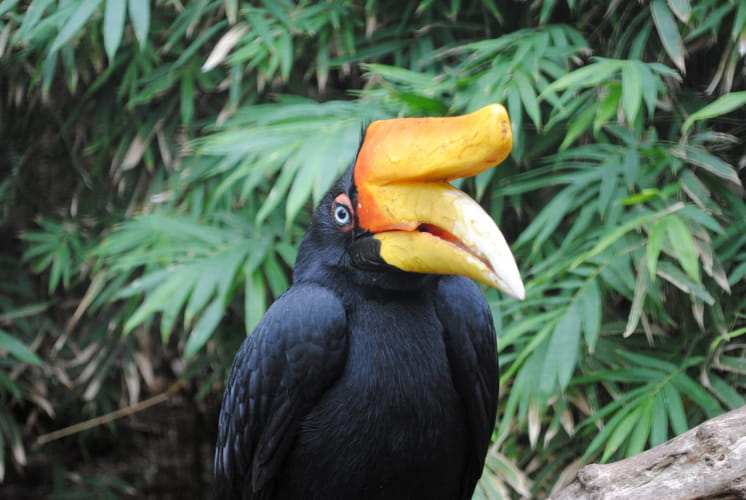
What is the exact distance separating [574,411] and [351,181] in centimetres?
114

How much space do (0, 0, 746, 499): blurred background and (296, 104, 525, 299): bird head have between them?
0.34m

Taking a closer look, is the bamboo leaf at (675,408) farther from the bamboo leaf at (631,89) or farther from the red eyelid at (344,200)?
the red eyelid at (344,200)

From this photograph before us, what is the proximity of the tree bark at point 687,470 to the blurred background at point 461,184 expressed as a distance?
521 mm

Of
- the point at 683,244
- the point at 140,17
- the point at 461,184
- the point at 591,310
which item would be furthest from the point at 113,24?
the point at 683,244

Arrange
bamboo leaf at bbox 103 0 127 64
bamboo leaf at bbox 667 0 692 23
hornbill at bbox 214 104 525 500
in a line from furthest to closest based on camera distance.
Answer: bamboo leaf at bbox 103 0 127 64, bamboo leaf at bbox 667 0 692 23, hornbill at bbox 214 104 525 500

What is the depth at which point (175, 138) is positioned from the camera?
2.83 meters

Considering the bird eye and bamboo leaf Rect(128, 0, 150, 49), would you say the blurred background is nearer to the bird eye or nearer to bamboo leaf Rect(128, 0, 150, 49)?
bamboo leaf Rect(128, 0, 150, 49)

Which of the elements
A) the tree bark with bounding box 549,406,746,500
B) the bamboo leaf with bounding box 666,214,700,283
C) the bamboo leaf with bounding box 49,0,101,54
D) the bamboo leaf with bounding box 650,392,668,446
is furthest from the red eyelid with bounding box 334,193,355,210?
the bamboo leaf with bounding box 49,0,101,54

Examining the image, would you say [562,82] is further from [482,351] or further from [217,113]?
[217,113]

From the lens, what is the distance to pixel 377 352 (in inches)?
59.5

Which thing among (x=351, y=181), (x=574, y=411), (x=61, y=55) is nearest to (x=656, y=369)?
(x=574, y=411)

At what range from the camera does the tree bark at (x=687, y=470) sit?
1274mm

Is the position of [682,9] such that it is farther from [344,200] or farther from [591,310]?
[344,200]

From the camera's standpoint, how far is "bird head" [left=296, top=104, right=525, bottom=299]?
1.25 m
